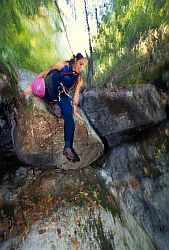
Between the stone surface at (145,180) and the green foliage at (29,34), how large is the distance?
2.74m

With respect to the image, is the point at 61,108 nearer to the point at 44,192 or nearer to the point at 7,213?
the point at 44,192

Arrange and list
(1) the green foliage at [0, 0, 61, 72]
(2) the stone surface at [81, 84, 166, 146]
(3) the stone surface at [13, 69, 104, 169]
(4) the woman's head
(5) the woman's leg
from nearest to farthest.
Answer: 1. (1) the green foliage at [0, 0, 61, 72]
2. (4) the woman's head
3. (5) the woman's leg
4. (3) the stone surface at [13, 69, 104, 169]
5. (2) the stone surface at [81, 84, 166, 146]

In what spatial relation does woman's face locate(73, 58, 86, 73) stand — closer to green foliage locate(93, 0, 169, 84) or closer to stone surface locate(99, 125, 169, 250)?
stone surface locate(99, 125, 169, 250)

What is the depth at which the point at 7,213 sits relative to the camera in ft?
15.4

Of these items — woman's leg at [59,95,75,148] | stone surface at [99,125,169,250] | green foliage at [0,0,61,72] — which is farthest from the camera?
stone surface at [99,125,169,250]

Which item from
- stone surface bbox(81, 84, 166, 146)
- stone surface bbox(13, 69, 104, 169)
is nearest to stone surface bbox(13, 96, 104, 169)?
stone surface bbox(13, 69, 104, 169)

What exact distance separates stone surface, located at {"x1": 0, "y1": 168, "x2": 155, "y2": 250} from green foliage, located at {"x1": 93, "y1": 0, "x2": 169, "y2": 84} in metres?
3.07

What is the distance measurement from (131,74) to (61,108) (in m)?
3.28

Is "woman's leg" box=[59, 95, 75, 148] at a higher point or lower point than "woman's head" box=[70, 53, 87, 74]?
lower

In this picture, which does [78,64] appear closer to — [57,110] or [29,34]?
[57,110]

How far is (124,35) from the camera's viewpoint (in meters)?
7.06

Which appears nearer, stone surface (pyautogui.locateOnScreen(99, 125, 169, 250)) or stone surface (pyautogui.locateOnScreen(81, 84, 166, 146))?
stone surface (pyautogui.locateOnScreen(99, 125, 169, 250))

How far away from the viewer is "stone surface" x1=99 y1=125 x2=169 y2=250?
5805mm

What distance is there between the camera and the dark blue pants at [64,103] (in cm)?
437
